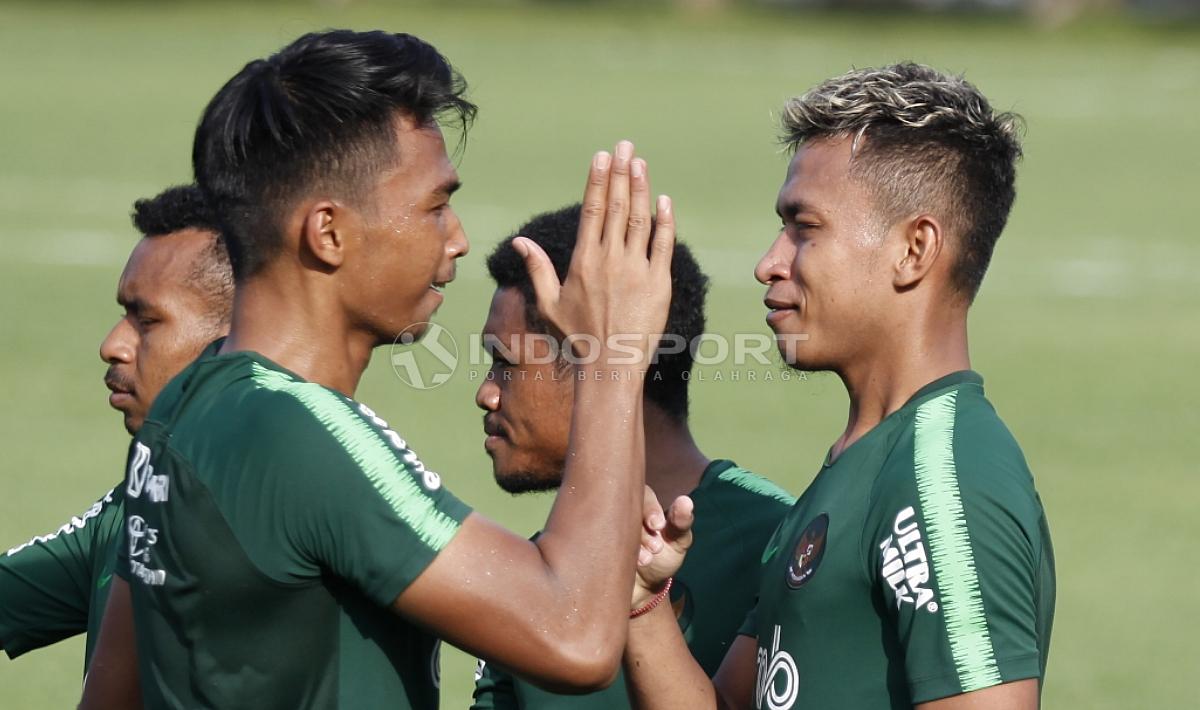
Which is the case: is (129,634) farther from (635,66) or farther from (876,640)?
(635,66)

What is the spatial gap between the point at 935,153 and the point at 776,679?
1352 millimetres

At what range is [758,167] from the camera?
28.9 metres

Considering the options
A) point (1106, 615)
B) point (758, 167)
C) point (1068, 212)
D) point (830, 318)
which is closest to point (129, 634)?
point (830, 318)

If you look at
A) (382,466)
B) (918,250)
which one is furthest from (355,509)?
(918,250)

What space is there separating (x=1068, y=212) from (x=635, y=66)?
769 inches

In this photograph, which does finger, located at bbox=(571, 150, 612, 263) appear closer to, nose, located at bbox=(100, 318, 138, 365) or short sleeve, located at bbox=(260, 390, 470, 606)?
short sleeve, located at bbox=(260, 390, 470, 606)

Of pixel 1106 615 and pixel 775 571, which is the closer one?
pixel 775 571

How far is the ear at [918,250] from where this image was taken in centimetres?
414

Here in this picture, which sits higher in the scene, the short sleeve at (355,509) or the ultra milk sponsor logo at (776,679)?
the short sleeve at (355,509)

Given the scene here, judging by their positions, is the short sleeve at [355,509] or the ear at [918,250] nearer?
the short sleeve at [355,509]

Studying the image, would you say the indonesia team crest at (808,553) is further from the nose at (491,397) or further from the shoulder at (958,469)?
the nose at (491,397)

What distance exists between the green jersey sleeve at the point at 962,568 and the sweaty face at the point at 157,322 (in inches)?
91.6

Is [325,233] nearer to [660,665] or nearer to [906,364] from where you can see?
[660,665]
